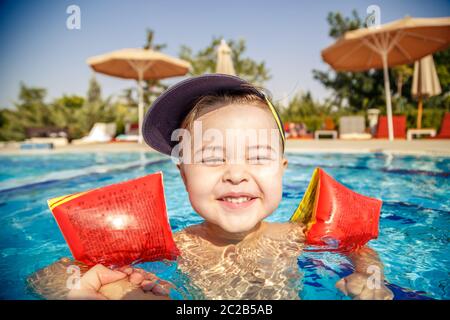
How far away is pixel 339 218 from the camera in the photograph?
2.20m

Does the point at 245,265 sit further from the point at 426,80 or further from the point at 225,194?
the point at 426,80

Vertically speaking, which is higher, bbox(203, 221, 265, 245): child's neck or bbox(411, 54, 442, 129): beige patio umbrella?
bbox(411, 54, 442, 129): beige patio umbrella

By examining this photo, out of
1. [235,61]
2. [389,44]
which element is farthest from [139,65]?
[235,61]

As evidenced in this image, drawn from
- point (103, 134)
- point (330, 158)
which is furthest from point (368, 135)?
point (103, 134)

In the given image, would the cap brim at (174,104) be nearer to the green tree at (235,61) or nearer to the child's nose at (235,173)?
the child's nose at (235,173)

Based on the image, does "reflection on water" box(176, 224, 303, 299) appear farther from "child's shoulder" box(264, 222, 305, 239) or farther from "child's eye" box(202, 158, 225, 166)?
"child's eye" box(202, 158, 225, 166)

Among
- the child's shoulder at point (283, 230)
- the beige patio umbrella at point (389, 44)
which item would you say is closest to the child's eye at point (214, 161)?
the child's shoulder at point (283, 230)

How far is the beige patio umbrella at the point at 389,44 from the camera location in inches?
404

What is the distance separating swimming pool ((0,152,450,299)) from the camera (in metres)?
2.10

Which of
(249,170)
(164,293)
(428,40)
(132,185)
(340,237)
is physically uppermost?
(428,40)

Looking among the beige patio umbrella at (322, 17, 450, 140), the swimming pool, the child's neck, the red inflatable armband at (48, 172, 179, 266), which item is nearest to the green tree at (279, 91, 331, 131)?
the beige patio umbrella at (322, 17, 450, 140)
